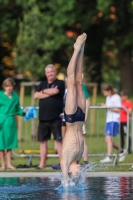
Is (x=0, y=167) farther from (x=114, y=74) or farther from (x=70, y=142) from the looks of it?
(x=114, y=74)

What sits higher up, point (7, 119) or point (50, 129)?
point (7, 119)

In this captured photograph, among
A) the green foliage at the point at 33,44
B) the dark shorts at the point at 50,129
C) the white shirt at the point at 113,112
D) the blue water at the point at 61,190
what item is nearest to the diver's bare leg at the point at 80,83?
the blue water at the point at 61,190

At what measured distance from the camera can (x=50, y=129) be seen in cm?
1466

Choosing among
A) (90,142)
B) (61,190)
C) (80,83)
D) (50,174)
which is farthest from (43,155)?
(61,190)

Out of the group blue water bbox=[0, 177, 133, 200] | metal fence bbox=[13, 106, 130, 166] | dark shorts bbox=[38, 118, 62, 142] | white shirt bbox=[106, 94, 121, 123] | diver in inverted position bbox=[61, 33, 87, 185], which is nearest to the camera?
blue water bbox=[0, 177, 133, 200]

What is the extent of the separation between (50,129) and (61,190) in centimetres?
426

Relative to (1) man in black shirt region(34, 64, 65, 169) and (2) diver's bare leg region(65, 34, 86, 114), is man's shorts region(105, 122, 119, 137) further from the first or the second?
(2) diver's bare leg region(65, 34, 86, 114)

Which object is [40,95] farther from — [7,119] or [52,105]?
[7,119]

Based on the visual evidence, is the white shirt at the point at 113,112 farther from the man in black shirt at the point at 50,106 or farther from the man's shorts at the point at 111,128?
the man in black shirt at the point at 50,106

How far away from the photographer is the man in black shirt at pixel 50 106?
14289 millimetres

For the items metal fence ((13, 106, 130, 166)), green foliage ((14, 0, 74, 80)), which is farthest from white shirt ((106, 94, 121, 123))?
green foliage ((14, 0, 74, 80))

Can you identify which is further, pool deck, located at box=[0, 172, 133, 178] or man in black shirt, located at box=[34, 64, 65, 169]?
man in black shirt, located at box=[34, 64, 65, 169]

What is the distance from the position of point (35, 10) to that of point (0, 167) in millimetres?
13892

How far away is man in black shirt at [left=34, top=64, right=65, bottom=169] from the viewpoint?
1429 cm
